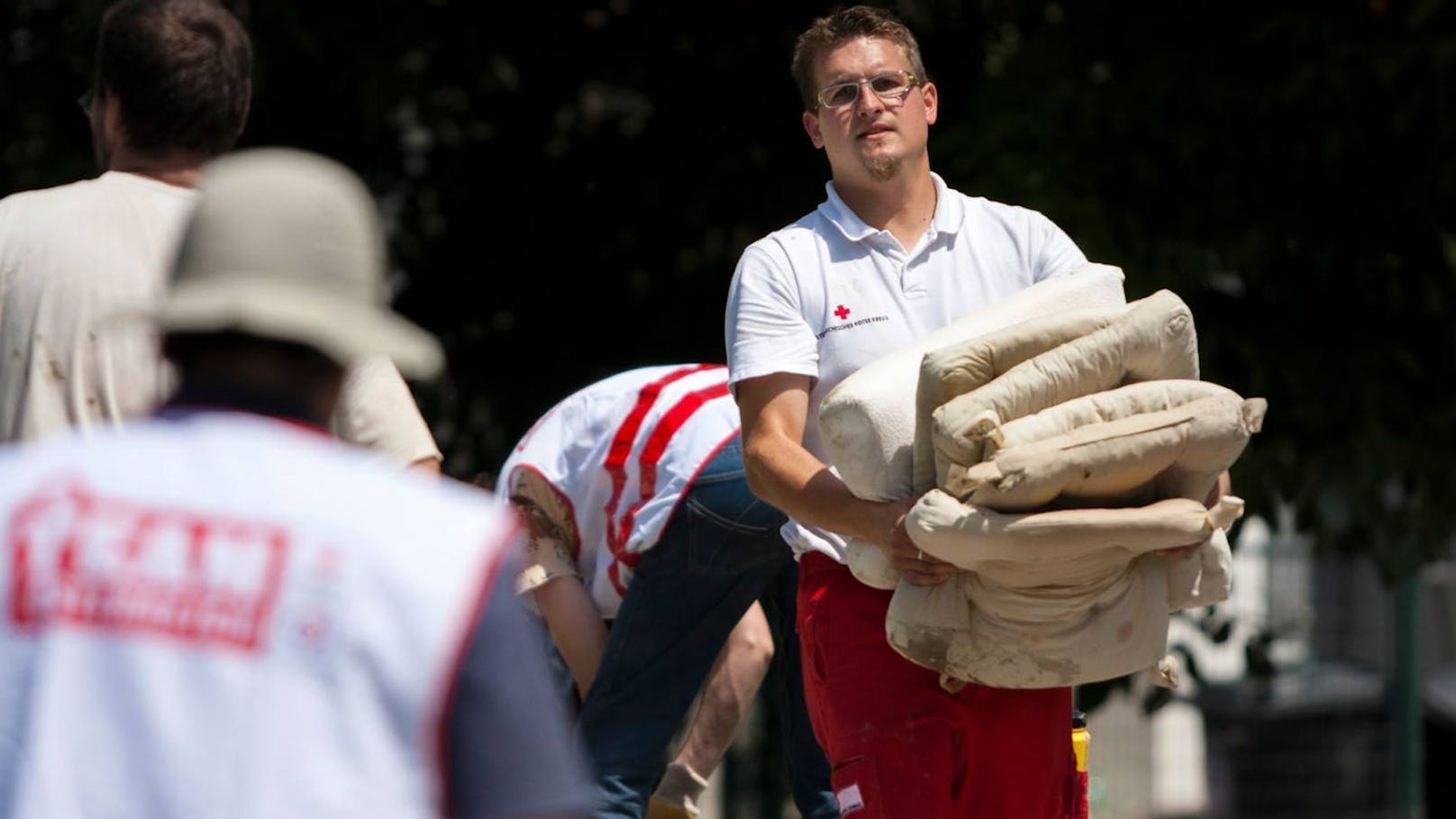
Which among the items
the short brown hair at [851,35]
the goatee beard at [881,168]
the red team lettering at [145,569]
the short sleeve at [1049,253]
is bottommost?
the red team lettering at [145,569]

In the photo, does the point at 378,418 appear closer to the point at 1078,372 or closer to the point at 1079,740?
the point at 1078,372

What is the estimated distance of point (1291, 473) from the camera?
24.9 ft

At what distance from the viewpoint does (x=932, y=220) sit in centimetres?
436

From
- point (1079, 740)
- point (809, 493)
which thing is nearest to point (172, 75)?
point (809, 493)

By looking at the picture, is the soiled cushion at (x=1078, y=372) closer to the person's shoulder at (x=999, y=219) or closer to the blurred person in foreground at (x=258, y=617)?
the person's shoulder at (x=999, y=219)

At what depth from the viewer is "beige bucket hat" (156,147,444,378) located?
1.95 meters

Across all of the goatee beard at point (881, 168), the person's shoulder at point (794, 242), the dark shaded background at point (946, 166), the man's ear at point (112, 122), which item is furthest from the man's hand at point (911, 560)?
the dark shaded background at point (946, 166)

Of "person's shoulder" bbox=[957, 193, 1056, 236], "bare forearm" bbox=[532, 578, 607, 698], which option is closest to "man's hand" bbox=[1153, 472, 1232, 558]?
"person's shoulder" bbox=[957, 193, 1056, 236]

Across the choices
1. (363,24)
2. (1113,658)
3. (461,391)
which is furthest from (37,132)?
(1113,658)

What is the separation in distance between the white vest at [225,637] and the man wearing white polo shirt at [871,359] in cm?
211

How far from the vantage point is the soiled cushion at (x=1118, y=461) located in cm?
371

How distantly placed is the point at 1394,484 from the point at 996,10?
2.17 metres

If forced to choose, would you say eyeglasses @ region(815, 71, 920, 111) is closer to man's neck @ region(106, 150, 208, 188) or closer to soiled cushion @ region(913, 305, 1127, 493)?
soiled cushion @ region(913, 305, 1127, 493)

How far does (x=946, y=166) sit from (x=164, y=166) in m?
4.00
